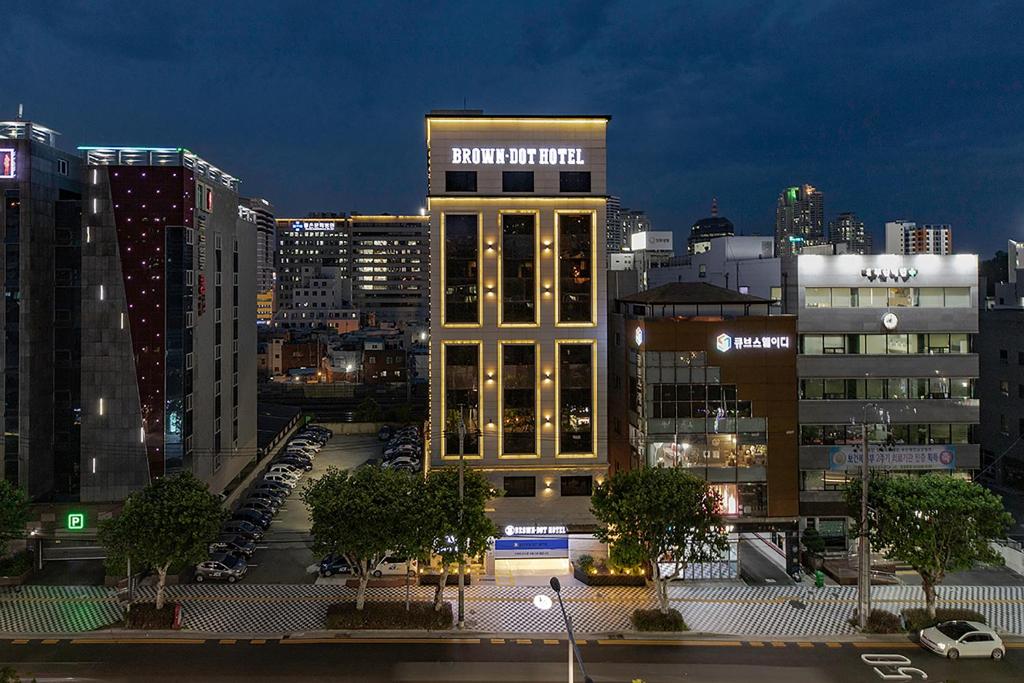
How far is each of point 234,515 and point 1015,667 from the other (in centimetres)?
5051

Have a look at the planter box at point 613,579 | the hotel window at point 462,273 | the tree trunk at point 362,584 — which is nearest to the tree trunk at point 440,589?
the tree trunk at point 362,584

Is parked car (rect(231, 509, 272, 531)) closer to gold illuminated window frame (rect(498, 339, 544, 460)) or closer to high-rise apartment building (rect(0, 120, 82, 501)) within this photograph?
high-rise apartment building (rect(0, 120, 82, 501))

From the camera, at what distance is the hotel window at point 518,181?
4803cm

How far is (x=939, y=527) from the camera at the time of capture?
3709 centimetres

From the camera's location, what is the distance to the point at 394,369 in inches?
5404

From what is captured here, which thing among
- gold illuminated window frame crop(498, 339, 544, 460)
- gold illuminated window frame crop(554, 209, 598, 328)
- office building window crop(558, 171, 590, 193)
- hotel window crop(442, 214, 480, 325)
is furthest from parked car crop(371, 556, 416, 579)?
office building window crop(558, 171, 590, 193)

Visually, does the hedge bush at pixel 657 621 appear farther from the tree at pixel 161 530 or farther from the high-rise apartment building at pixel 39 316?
the high-rise apartment building at pixel 39 316

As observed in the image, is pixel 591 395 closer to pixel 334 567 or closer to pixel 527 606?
pixel 527 606

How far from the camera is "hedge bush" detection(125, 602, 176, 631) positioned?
120 feet

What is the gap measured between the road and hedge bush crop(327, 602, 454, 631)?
4.14ft

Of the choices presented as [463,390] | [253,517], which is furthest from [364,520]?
[253,517]

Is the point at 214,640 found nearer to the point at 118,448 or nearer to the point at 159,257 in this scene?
the point at 118,448

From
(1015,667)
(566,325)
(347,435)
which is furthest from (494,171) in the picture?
(347,435)

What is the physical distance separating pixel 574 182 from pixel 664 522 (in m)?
24.0
